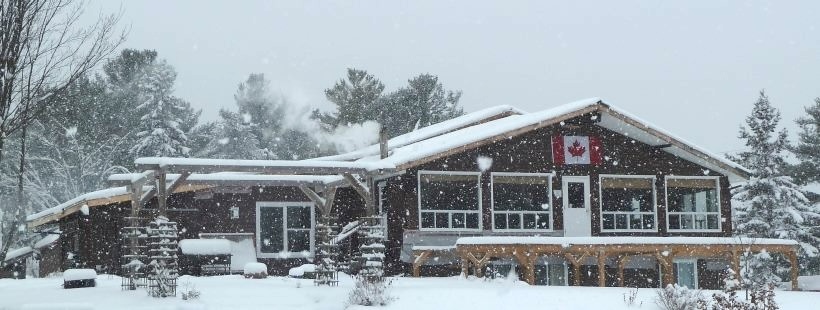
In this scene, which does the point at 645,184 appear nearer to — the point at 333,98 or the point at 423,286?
the point at 423,286

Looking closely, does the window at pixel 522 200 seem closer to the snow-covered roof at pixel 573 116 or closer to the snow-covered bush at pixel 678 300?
the snow-covered roof at pixel 573 116

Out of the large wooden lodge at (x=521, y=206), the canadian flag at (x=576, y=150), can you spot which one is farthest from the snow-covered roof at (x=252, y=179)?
the canadian flag at (x=576, y=150)

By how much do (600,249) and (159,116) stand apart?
1201 inches

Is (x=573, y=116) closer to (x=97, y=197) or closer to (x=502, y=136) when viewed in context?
(x=502, y=136)

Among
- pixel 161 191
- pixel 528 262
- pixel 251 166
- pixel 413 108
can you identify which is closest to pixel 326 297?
pixel 251 166

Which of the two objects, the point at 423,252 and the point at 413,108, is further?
the point at 413,108

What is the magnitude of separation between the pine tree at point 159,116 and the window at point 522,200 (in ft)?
73.7

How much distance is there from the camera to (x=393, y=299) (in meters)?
16.5

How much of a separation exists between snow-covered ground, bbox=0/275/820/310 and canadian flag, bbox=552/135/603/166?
7325 millimetres

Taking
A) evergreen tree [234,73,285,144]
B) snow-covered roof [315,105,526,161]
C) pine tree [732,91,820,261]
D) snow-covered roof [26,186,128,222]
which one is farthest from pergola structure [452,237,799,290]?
evergreen tree [234,73,285,144]

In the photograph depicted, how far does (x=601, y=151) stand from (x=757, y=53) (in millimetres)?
150724

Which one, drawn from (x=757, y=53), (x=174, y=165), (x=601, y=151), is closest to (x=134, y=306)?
(x=174, y=165)

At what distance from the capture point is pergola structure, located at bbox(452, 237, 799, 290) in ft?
70.5

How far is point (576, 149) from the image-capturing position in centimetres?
2655
